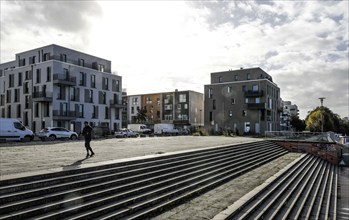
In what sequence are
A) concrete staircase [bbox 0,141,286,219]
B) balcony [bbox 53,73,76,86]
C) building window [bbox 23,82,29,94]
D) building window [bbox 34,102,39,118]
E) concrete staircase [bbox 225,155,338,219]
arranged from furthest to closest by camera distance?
building window [bbox 23,82,29,94] < building window [bbox 34,102,39,118] < balcony [bbox 53,73,76,86] < concrete staircase [bbox 225,155,338,219] < concrete staircase [bbox 0,141,286,219]

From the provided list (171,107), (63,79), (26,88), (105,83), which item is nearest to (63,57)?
(63,79)

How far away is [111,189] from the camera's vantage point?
732 cm

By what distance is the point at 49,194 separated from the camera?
20.5 feet

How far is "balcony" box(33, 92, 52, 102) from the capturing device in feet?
131

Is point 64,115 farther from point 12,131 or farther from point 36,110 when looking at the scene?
point 12,131

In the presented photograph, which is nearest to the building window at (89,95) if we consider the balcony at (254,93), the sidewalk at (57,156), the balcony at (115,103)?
the balcony at (115,103)

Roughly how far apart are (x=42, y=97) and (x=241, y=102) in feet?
118

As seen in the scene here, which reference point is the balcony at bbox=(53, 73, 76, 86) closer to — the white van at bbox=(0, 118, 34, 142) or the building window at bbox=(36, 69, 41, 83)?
the building window at bbox=(36, 69, 41, 83)

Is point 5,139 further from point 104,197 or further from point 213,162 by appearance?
point 104,197

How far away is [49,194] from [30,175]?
2.34 ft

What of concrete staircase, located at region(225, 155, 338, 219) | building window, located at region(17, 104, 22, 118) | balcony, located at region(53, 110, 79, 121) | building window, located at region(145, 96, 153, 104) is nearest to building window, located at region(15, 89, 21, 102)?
building window, located at region(17, 104, 22, 118)

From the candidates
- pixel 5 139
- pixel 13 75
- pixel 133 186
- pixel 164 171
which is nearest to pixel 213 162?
pixel 164 171

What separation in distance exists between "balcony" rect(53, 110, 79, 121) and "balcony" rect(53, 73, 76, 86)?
14.0 ft

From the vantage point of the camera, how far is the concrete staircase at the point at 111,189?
5695mm
